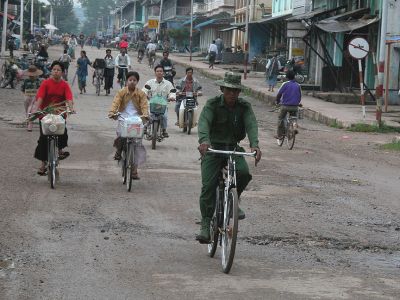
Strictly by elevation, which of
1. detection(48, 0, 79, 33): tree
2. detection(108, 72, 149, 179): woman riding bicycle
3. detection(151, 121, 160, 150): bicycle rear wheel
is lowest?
detection(151, 121, 160, 150): bicycle rear wheel

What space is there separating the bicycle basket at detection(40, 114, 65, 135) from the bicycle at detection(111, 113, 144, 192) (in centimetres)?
88

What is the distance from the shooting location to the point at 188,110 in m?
21.3

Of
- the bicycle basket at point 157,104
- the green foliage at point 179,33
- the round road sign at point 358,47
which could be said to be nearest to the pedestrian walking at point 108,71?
the round road sign at point 358,47

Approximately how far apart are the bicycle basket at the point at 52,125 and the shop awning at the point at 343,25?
2119 centimetres

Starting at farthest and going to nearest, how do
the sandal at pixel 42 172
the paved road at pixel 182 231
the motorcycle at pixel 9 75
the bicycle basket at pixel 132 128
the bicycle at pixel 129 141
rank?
1. the motorcycle at pixel 9 75
2. the sandal at pixel 42 172
3. the bicycle basket at pixel 132 128
4. the bicycle at pixel 129 141
5. the paved road at pixel 182 231

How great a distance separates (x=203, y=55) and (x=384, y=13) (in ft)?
174

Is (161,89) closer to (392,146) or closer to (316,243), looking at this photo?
(392,146)

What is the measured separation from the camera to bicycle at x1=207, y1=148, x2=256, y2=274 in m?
7.75

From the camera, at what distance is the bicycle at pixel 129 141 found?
12.7 m

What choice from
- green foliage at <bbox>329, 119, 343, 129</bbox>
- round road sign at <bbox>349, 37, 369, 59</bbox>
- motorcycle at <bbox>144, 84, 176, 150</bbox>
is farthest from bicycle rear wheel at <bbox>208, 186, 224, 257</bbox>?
round road sign at <bbox>349, 37, 369, 59</bbox>

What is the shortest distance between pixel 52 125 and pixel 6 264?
4869 millimetres

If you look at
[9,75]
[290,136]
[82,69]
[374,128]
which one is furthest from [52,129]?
[9,75]

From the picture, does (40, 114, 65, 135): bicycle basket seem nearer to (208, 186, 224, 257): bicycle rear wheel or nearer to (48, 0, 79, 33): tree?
(208, 186, 224, 257): bicycle rear wheel

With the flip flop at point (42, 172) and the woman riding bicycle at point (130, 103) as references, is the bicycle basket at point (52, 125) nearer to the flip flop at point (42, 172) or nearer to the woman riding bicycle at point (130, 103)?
the flip flop at point (42, 172)
